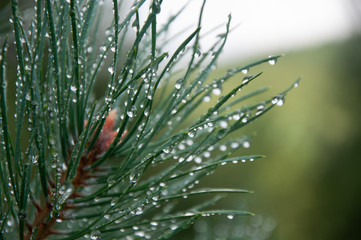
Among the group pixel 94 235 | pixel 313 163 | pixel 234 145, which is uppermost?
pixel 313 163

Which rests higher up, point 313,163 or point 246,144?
point 313,163

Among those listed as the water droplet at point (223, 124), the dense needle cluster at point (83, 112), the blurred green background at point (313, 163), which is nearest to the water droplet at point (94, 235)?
the dense needle cluster at point (83, 112)

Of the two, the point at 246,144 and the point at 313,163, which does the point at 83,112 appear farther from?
the point at 313,163

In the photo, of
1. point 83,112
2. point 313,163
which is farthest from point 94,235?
point 313,163

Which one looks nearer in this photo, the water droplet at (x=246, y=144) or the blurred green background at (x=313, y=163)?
the water droplet at (x=246, y=144)

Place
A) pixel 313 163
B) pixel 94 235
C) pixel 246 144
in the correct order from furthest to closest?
pixel 313 163 → pixel 246 144 → pixel 94 235

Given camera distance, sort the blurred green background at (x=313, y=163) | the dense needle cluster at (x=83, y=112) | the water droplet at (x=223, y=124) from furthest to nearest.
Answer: the blurred green background at (x=313, y=163) < the water droplet at (x=223, y=124) < the dense needle cluster at (x=83, y=112)

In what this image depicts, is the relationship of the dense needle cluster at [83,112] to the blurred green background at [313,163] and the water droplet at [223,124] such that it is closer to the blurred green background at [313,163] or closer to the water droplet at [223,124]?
the water droplet at [223,124]

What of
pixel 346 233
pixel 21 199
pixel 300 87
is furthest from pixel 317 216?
pixel 21 199
